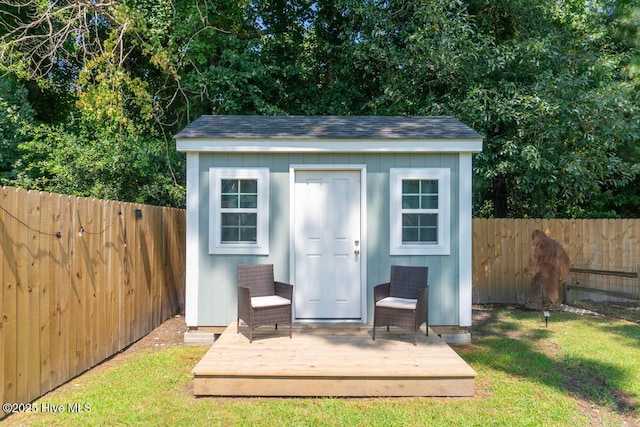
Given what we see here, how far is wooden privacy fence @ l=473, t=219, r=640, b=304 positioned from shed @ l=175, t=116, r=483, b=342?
11.7ft

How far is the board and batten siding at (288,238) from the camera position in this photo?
563 cm

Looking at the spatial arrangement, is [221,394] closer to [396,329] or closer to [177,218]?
[396,329]

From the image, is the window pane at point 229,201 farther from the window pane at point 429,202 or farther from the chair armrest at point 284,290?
the window pane at point 429,202

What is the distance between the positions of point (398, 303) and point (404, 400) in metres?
1.29

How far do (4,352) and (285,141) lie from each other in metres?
3.55

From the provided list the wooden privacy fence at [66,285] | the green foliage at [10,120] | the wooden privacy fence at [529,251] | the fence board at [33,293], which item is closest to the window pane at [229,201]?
the wooden privacy fence at [66,285]

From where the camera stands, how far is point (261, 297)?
17.1ft

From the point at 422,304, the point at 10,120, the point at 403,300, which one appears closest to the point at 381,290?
the point at 403,300

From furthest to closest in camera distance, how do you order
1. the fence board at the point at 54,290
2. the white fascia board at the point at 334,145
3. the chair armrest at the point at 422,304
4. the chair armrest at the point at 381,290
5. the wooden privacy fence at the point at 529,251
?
the wooden privacy fence at the point at 529,251 → the white fascia board at the point at 334,145 → the chair armrest at the point at 381,290 → the chair armrest at the point at 422,304 → the fence board at the point at 54,290

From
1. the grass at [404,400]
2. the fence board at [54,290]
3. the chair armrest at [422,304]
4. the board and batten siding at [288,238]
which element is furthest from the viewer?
the board and batten siding at [288,238]

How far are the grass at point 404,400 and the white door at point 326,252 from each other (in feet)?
4.78

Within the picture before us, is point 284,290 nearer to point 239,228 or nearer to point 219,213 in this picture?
point 239,228

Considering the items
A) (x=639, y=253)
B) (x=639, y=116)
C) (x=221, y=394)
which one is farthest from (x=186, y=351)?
(x=639, y=116)

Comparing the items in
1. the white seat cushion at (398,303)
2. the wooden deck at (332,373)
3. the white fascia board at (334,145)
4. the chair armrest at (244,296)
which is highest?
the white fascia board at (334,145)
